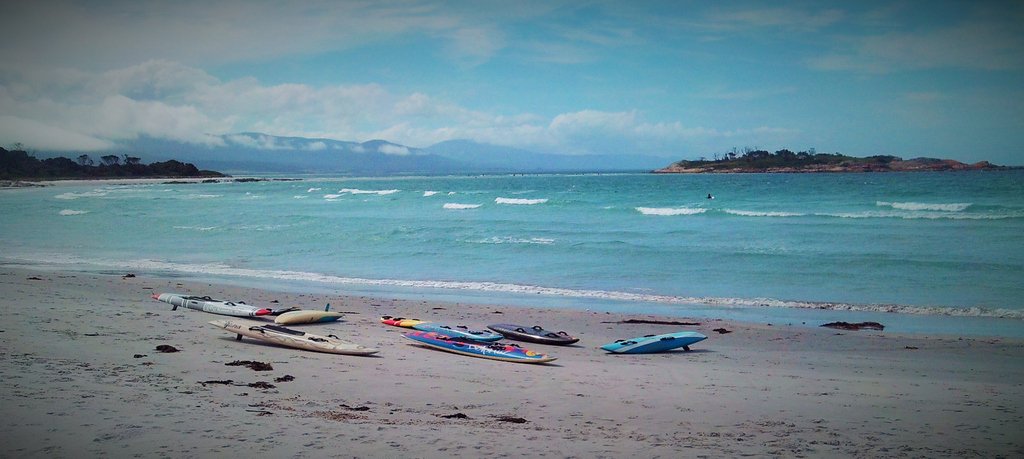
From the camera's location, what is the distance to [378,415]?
6.85 meters

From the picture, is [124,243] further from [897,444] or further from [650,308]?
[897,444]

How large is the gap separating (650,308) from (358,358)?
789cm

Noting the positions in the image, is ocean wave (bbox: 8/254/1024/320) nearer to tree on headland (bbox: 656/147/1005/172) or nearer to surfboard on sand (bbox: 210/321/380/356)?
surfboard on sand (bbox: 210/321/380/356)

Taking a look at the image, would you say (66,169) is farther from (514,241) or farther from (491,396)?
(491,396)

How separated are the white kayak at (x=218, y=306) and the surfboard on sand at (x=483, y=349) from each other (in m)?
3.30

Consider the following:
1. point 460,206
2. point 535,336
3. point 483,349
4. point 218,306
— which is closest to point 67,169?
point 460,206

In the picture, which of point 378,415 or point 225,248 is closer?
point 378,415

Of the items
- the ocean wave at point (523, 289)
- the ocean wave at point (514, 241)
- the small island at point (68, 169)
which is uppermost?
the small island at point (68, 169)

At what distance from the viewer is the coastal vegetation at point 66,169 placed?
11209cm

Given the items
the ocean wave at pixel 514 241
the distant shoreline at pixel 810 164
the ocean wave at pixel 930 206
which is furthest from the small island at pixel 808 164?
the ocean wave at pixel 514 241

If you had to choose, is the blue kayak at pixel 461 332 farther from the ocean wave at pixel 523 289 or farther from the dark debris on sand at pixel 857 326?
the dark debris on sand at pixel 857 326

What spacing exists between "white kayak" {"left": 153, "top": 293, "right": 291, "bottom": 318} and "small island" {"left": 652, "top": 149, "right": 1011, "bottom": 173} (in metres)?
137

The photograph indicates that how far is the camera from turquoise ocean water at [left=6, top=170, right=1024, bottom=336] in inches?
637

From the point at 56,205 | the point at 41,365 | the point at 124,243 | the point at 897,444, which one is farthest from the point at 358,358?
the point at 56,205
